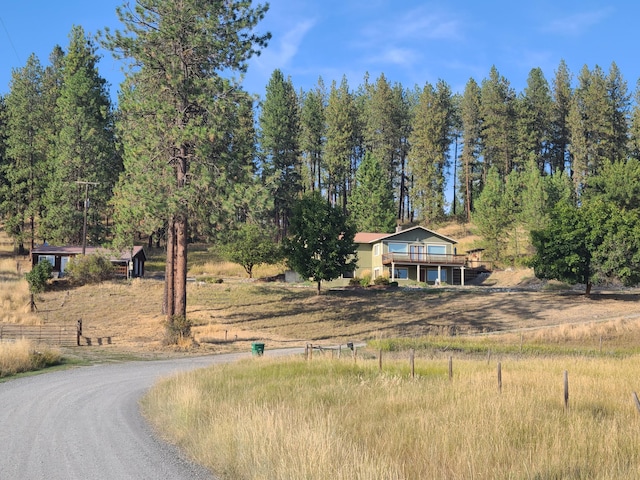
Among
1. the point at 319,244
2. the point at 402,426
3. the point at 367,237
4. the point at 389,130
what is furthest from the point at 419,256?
the point at 402,426

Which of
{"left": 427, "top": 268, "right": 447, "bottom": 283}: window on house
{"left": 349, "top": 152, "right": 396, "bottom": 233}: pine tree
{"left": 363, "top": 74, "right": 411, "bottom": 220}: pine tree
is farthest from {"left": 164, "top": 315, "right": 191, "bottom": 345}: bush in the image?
{"left": 363, "top": 74, "right": 411, "bottom": 220}: pine tree

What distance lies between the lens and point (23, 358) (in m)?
20.2

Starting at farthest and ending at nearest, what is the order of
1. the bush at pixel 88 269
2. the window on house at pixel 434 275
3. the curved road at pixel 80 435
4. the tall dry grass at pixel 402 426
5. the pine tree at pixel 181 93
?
the window on house at pixel 434 275 < the bush at pixel 88 269 < the pine tree at pixel 181 93 < the curved road at pixel 80 435 < the tall dry grass at pixel 402 426

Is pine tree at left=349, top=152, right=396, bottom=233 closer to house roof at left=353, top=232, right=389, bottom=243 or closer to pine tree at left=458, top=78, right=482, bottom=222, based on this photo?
house roof at left=353, top=232, right=389, bottom=243

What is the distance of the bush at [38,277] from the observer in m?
45.8

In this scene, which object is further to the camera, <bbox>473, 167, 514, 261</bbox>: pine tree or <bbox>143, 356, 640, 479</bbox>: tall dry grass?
<bbox>473, 167, 514, 261</bbox>: pine tree

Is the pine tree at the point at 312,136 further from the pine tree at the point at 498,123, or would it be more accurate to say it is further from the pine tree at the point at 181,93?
the pine tree at the point at 181,93

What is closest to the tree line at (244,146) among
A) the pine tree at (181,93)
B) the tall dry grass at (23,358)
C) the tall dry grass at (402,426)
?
the pine tree at (181,93)

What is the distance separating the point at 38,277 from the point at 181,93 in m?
26.1

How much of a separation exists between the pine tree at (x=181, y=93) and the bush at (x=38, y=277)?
73.7ft

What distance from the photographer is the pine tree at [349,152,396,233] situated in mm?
75188

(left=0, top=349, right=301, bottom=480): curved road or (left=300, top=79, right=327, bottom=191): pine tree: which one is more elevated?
(left=300, top=79, right=327, bottom=191): pine tree

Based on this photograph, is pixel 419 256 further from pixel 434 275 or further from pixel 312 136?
pixel 312 136

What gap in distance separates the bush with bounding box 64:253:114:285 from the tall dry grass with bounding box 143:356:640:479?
129 ft
